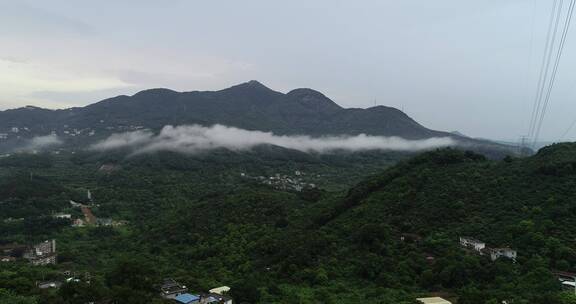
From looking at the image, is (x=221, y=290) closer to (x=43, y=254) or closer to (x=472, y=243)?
(x=472, y=243)

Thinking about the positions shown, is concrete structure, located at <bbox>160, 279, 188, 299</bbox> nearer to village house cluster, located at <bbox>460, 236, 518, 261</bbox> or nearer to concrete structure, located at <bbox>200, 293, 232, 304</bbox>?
concrete structure, located at <bbox>200, 293, 232, 304</bbox>

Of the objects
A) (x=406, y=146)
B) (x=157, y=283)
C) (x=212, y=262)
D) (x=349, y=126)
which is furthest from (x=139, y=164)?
(x=349, y=126)

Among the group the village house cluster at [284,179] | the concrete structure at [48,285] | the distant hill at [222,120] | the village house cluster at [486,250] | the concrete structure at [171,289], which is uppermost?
the distant hill at [222,120]

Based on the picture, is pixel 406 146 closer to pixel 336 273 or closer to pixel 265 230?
pixel 265 230

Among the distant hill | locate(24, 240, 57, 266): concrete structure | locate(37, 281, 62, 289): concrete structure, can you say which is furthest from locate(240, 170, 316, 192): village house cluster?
the distant hill

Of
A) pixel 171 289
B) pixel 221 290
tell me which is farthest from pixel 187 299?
pixel 221 290

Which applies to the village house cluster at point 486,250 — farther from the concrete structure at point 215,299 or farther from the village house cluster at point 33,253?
the village house cluster at point 33,253

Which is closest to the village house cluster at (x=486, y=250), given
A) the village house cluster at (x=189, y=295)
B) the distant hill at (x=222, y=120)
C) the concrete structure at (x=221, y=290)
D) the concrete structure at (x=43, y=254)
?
the concrete structure at (x=221, y=290)
